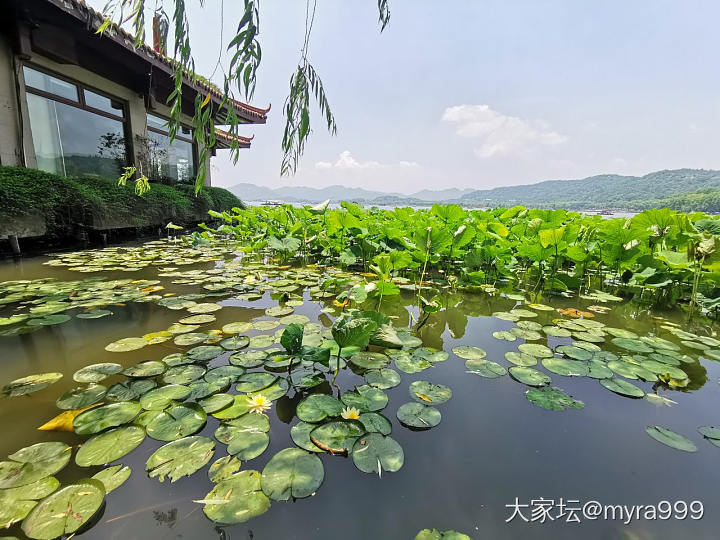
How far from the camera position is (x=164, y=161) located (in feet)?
21.5

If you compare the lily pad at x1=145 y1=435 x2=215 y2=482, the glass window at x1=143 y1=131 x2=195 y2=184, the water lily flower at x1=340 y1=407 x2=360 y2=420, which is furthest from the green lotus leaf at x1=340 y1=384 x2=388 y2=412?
the glass window at x1=143 y1=131 x2=195 y2=184

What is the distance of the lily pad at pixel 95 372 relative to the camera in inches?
34.8

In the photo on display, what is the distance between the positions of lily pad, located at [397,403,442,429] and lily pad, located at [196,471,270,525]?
0.34 metres

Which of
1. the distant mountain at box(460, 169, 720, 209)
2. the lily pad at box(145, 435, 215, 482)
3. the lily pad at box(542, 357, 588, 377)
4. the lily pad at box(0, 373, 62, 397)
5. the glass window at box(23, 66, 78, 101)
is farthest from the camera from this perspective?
the distant mountain at box(460, 169, 720, 209)

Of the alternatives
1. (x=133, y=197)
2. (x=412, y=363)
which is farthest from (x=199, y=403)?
(x=133, y=197)

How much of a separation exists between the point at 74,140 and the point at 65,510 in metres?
6.11

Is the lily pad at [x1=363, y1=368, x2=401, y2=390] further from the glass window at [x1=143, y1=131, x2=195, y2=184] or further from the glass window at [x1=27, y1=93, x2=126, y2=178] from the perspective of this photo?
the glass window at [x1=143, y1=131, x2=195, y2=184]

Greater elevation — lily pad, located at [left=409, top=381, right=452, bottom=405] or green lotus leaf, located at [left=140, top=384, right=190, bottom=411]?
green lotus leaf, located at [left=140, top=384, right=190, bottom=411]

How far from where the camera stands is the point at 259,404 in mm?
770

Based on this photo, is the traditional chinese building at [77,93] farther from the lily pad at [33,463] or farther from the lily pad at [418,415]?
the lily pad at [418,415]

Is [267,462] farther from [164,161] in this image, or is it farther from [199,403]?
[164,161]

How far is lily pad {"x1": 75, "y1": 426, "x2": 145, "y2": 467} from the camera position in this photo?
23.7 inches

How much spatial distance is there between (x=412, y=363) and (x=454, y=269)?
179 centimetres

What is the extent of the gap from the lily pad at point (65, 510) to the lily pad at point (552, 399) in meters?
0.95
